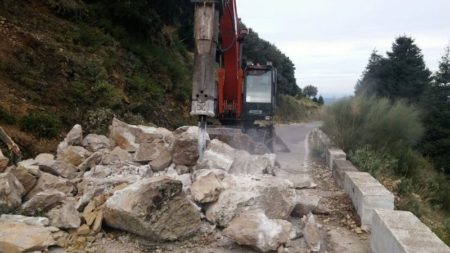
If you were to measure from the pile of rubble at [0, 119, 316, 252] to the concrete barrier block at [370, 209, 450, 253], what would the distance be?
0.84 metres

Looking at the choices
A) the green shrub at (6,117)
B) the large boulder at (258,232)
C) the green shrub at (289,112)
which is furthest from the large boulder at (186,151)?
the green shrub at (289,112)

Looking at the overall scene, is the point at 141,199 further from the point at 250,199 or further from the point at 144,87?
the point at 144,87

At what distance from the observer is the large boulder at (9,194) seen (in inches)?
196

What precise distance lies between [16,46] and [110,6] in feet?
18.4

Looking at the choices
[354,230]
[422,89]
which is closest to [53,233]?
[354,230]

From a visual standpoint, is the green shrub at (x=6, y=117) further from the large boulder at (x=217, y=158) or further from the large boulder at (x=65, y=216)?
the large boulder at (x=65, y=216)

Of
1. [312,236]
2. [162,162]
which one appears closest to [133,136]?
[162,162]

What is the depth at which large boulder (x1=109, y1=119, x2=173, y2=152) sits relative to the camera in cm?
761

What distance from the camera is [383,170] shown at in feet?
30.1

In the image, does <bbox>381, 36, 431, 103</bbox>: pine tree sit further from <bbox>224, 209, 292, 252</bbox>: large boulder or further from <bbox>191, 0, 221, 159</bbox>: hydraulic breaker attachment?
<bbox>224, 209, 292, 252</bbox>: large boulder

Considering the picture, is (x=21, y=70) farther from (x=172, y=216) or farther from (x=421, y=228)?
(x=421, y=228)

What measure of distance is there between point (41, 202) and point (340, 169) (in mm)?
5430

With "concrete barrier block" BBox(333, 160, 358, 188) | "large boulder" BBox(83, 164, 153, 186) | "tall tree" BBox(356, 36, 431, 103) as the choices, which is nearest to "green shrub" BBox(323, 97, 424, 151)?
"concrete barrier block" BBox(333, 160, 358, 188)

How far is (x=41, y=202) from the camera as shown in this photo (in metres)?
5.18
